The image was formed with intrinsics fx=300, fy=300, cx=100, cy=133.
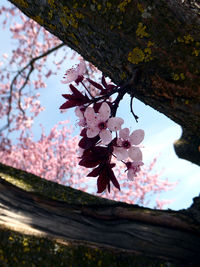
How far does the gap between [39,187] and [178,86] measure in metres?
1.46

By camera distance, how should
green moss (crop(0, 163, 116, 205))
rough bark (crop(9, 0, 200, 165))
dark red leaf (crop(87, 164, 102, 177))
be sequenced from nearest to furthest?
rough bark (crop(9, 0, 200, 165)) < dark red leaf (crop(87, 164, 102, 177)) < green moss (crop(0, 163, 116, 205))

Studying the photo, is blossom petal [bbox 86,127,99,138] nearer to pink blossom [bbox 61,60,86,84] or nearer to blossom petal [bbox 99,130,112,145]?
blossom petal [bbox 99,130,112,145]

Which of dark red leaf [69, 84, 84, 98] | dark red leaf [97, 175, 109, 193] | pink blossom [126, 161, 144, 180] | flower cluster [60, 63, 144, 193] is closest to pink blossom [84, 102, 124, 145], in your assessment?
flower cluster [60, 63, 144, 193]

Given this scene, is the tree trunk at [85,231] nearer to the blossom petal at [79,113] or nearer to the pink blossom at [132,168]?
the pink blossom at [132,168]

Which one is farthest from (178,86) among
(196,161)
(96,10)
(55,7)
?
(196,161)

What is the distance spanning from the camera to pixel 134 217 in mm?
2396

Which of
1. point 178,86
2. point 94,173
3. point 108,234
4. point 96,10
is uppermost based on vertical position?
point 96,10

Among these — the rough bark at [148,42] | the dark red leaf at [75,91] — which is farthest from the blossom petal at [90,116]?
the rough bark at [148,42]

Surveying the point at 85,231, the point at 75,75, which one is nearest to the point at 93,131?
the point at 75,75

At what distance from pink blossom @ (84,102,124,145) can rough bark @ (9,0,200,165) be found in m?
0.27

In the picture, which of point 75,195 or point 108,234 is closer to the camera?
point 108,234

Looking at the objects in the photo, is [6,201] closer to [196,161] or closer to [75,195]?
[75,195]

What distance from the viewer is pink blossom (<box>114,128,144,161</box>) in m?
1.59

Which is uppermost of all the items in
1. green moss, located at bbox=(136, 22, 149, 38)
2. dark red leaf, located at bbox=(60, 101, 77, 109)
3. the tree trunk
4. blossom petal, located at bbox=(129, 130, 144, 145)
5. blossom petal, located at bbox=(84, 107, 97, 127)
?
green moss, located at bbox=(136, 22, 149, 38)
